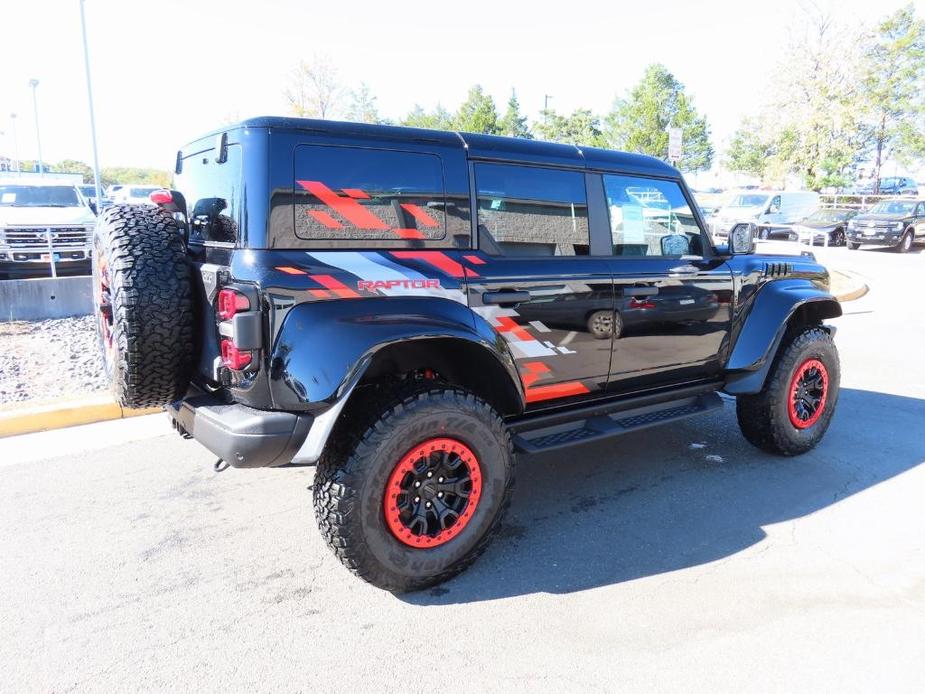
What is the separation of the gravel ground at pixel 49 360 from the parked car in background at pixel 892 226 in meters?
22.5

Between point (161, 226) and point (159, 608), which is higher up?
point (161, 226)

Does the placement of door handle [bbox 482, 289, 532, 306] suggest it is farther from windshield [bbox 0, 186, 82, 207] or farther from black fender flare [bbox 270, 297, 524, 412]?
windshield [bbox 0, 186, 82, 207]

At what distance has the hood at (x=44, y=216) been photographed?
37.0ft

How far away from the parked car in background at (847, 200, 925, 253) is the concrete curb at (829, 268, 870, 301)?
7.99 m

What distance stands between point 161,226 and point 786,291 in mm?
3798

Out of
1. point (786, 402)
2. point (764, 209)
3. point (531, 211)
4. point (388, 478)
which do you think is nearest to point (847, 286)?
point (786, 402)

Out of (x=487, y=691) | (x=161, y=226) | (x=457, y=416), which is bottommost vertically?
(x=487, y=691)

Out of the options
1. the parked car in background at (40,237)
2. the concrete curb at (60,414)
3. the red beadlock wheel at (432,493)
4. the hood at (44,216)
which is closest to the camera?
the red beadlock wheel at (432,493)

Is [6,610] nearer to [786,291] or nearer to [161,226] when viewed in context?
[161,226]

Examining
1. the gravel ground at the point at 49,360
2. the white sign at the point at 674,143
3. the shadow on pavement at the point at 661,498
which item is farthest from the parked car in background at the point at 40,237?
the white sign at the point at 674,143

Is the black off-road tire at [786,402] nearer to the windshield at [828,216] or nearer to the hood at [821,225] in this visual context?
the hood at [821,225]

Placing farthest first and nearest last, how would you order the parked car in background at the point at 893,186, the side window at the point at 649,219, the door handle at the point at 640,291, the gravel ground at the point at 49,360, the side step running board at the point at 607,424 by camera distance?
1. the parked car in background at the point at 893,186
2. the gravel ground at the point at 49,360
3. the side window at the point at 649,219
4. the door handle at the point at 640,291
5. the side step running board at the point at 607,424

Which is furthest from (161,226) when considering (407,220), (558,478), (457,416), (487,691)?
(558,478)

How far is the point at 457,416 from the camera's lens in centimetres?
285
